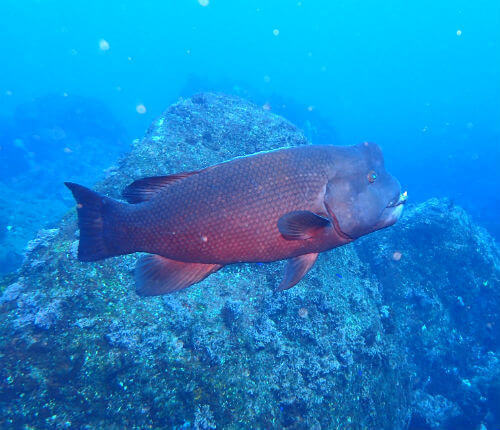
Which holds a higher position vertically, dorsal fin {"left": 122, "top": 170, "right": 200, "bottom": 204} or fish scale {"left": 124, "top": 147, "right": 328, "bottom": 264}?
dorsal fin {"left": 122, "top": 170, "right": 200, "bottom": 204}

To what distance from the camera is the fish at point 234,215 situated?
2014 millimetres

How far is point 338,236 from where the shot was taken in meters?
2.20

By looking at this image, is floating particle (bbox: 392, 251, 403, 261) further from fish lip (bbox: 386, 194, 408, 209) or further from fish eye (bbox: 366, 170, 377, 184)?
fish eye (bbox: 366, 170, 377, 184)

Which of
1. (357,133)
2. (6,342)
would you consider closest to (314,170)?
(6,342)

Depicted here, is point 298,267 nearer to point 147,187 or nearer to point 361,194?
point 361,194

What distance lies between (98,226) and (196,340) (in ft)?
6.75

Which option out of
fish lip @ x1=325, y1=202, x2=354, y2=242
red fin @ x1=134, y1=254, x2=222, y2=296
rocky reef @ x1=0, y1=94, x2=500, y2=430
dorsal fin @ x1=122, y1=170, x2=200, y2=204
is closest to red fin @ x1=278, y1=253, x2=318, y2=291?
fish lip @ x1=325, y1=202, x2=354, y2=242

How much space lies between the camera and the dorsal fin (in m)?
2.21

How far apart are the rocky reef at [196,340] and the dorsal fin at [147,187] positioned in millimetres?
2023

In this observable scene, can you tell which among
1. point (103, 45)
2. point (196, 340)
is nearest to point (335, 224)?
point (196, 340)

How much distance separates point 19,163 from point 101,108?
15.4 metres

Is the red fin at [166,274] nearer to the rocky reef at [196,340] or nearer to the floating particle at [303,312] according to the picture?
the rocky reef at [196,340]

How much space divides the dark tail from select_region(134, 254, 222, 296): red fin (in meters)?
0.20

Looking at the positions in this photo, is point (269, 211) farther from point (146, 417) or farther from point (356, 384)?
A: point (356, 384)
